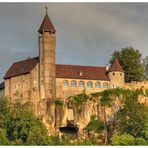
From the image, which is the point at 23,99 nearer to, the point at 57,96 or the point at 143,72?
the point at 57,96

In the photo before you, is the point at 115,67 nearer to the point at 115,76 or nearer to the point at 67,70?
the point at 115,76

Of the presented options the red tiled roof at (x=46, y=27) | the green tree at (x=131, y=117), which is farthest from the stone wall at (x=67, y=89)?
the red tiled roof at (x=46, y=27)

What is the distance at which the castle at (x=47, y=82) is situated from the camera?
131125 mm

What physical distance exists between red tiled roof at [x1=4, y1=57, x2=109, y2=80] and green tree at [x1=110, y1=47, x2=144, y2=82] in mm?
2825

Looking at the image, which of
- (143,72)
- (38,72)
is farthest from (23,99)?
(143,72)

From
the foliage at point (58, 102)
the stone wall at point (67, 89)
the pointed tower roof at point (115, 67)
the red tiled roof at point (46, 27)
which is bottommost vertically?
the foliage at point (58, 102)

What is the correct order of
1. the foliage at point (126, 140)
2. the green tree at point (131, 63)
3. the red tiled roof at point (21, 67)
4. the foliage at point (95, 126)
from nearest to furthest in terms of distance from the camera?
1. the foliage at point (126, 140)
2. the foliage at point (95, 126)
3. the red tiled roof at point (21, 67)
4. the green tree at point (131, 63)

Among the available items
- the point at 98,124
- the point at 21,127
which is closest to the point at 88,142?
the point at 98,124

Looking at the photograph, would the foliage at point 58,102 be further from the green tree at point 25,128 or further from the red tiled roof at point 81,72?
the green tree at point 25,128

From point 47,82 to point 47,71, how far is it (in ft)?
2.74

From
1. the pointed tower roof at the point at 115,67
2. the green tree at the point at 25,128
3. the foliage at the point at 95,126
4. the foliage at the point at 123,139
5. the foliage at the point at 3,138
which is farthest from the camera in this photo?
the pointed tower roof at the point at 115,67

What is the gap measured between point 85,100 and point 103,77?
90.8 inches

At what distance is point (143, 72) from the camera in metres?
136

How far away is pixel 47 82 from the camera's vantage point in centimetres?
13100
